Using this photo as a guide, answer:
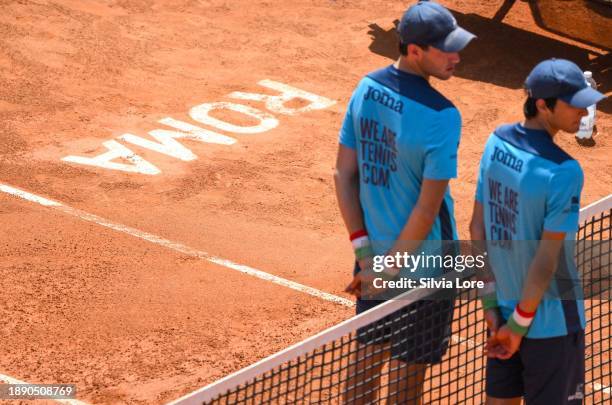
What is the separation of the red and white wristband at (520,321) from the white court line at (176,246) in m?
3.72

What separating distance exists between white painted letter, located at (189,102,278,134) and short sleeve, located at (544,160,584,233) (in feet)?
25.2

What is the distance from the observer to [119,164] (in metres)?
11.2

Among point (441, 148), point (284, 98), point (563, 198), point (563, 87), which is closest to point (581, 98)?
point (563, 87)

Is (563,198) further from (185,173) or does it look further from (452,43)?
(185,173)

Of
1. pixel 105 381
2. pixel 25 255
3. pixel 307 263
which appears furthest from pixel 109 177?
pixel 105 381

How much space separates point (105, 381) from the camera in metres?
7.48

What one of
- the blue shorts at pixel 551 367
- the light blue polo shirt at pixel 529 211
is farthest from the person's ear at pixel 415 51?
the blue shorts at pixel 551 367

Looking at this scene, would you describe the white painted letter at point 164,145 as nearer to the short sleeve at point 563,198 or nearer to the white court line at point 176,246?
the white court line at point 176,246

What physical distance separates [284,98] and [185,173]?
→ 259 cm

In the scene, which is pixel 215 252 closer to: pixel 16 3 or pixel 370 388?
pixel 370 388

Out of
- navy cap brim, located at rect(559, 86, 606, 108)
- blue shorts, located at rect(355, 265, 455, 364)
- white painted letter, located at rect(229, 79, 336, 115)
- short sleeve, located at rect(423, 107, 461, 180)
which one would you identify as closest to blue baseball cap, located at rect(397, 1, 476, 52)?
short sleeve, located at rect(423, 107, 461, 180)

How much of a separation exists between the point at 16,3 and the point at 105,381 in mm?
9683

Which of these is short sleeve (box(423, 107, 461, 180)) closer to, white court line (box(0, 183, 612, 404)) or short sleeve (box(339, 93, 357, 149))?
short sleeve (box(339, 93, 357, 149))

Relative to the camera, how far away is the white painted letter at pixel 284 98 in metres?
12.9
